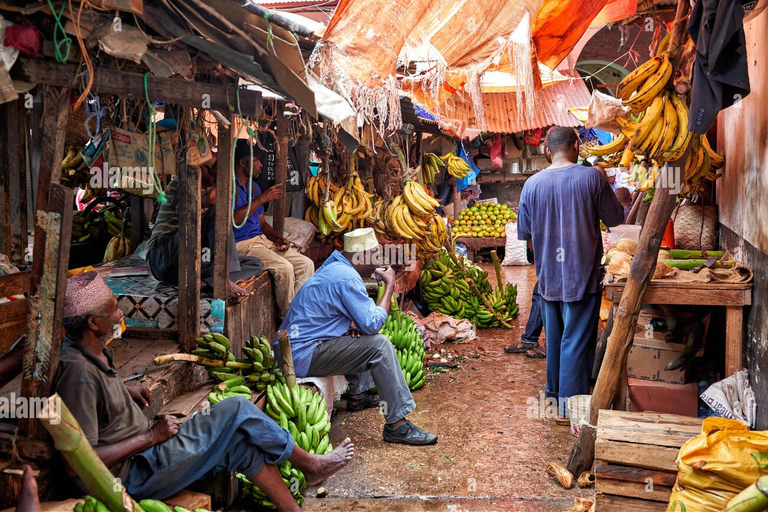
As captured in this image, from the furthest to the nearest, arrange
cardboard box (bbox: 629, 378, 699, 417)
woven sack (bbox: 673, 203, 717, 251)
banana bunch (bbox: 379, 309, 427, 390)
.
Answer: banana bunch (bbox: 379, 309, 427, 390) → woven sack (bbox: 673, 203, 717, 251) → cardboard box (bbox: 629, 378, 699, 417)

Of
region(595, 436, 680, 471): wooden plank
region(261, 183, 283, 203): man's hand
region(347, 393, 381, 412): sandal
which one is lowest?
region(347, 393, 381, 412): sandal

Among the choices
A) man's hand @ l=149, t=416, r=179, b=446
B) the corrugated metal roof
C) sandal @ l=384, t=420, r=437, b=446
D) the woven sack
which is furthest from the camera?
the corrugated metal roof

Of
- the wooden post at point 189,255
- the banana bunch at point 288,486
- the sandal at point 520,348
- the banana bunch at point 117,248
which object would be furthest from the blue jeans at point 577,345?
the banana bunch at point 117,248

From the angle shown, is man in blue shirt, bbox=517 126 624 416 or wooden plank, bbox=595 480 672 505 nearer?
wooden plank, bbox=595 480 672 505

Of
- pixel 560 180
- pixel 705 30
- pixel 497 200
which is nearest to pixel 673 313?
pixel 560 180

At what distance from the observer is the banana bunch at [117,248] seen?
7168 mm

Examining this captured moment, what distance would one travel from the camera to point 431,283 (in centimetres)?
938

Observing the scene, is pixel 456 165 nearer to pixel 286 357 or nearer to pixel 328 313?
pixel 328 313

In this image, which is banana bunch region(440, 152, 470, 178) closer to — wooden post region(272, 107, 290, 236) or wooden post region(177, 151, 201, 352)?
wooden post region(272, 107, 290, 236)

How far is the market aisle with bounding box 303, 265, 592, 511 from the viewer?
4.08 meters

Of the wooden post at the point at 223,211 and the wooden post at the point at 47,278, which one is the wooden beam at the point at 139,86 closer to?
the wooden post at the point at 47,278

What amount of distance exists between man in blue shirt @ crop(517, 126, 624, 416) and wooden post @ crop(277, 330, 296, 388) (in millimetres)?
2117

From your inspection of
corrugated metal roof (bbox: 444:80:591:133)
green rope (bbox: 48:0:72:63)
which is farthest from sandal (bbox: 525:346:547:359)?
green rope (bbox: 48:0:72:63)

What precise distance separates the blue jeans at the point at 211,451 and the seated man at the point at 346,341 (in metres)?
1.54
